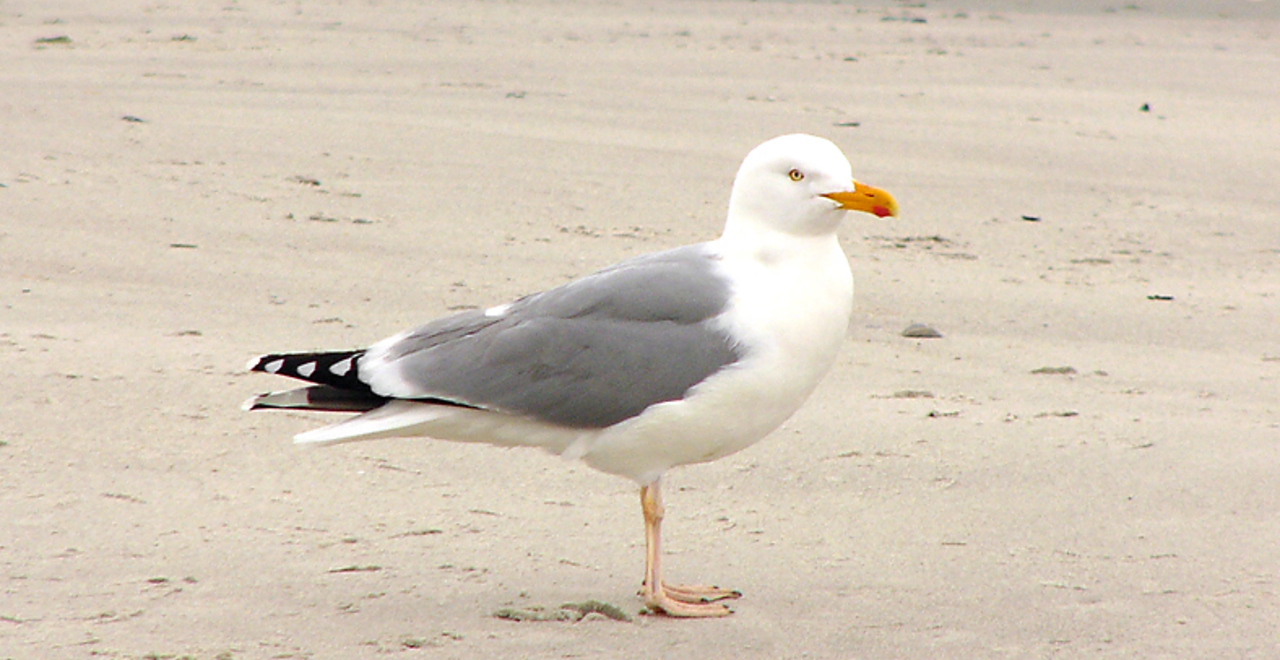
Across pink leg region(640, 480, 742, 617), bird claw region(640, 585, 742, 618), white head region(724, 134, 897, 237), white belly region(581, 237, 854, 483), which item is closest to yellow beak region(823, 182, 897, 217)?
white head region(724, 134, 897, 237)

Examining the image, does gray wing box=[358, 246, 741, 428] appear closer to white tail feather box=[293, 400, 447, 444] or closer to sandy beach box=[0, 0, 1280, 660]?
white tail feather box=[293, 400, 447, 444]

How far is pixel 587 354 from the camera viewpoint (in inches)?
143

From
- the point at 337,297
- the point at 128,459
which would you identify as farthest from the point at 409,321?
the point at 128,459

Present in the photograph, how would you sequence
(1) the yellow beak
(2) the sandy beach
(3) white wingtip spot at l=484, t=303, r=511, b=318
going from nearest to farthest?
(2) the sandy beach, (1) the yellow beak, (3) white wingtip spot at l=484, t=303, r=511, b=318

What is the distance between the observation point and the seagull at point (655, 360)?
3533 mm

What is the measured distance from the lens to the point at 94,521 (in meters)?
3.80

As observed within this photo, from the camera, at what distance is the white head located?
3.66m

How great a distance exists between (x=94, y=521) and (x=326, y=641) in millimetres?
863

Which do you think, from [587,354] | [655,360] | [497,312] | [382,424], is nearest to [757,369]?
[655,360]

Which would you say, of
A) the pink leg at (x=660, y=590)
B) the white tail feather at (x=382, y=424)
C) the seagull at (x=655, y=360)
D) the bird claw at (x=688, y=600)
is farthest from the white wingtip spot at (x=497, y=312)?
the bird claw at (x=688, y=600)

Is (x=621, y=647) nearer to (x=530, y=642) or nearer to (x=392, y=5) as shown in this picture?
(x=530, y=642)

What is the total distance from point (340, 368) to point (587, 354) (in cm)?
55

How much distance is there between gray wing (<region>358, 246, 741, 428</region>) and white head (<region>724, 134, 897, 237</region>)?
190mm

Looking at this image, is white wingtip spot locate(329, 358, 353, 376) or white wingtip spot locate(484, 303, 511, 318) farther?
white wingtip spot locate(484, 303, 511, 318)
